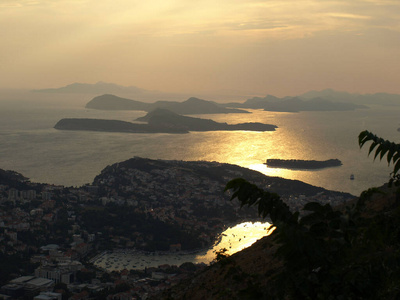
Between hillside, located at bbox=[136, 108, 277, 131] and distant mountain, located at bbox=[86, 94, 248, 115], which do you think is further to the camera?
distant mountain, located at bbox=[86, 94, 248, 115]

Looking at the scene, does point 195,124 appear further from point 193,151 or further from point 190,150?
point 193,151

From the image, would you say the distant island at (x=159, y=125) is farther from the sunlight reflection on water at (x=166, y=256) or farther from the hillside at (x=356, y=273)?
the hillside at (x=356, y=273)

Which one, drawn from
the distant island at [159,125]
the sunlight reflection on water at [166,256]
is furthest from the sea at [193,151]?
the sunlight reflection on water at [166,256]

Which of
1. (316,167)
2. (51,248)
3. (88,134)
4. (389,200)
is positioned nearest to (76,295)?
(51,248)

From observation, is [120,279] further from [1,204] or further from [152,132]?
[152,132]

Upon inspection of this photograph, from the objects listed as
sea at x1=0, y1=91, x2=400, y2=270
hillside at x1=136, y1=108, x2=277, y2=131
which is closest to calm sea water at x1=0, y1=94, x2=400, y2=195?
sea at x1=0, y1=91, x2=400, y2=270

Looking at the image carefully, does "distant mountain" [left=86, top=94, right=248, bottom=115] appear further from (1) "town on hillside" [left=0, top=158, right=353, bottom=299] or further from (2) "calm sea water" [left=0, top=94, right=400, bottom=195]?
(1) "town on hillside" [left=0, top=158, right=353, bottom=299]
